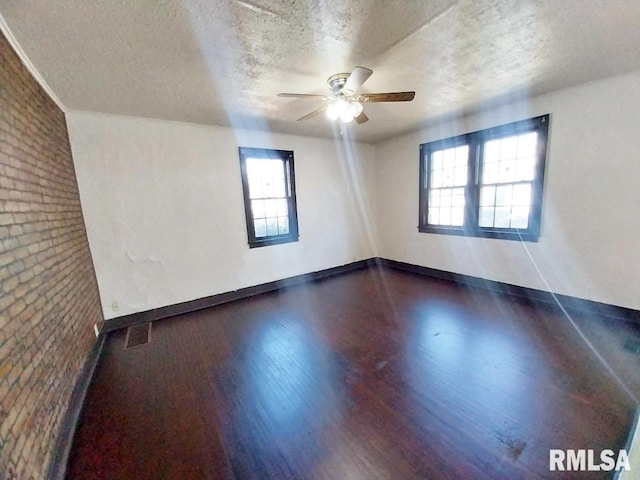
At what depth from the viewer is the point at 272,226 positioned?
14.2ft

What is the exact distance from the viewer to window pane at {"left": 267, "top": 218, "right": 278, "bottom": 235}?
4297 millimetres

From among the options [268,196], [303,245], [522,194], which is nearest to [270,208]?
[268,196]

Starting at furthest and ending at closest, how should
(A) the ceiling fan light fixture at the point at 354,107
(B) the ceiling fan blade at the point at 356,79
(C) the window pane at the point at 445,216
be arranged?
(C) the window pane at the point at 445,216 < (A) the ceiling fan light fixture at the point at 354,107 < (B) the ceiling fan blade at the point at 356,79

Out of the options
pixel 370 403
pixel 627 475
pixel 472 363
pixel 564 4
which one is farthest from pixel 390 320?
pixel 564 4

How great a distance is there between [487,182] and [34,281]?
16.0 feet

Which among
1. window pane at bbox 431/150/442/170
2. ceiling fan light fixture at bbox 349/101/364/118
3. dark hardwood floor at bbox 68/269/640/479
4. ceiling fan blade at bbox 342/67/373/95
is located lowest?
dark hardwood floor at bbox 68/269/640/479

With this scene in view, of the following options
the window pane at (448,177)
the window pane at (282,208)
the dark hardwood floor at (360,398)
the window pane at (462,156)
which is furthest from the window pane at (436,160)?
the window pane at (282,208)

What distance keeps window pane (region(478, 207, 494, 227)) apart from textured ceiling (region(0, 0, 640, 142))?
153cm

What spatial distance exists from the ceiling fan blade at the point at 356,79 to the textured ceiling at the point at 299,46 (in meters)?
0.17

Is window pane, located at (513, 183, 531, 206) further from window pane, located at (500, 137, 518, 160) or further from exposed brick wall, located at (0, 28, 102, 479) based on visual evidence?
exposed brick wall, located at (0, 28, 102, 479)

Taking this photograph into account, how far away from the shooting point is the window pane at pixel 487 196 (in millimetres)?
3738

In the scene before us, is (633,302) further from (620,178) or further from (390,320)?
(390,320)

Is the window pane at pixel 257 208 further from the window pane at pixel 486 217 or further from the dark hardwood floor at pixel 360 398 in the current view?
the window pane at pixel 486 217

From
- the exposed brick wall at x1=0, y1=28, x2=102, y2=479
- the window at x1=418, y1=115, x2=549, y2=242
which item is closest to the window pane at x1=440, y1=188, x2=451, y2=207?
the window at x1=418, y1=115, x2=549, y2=242
